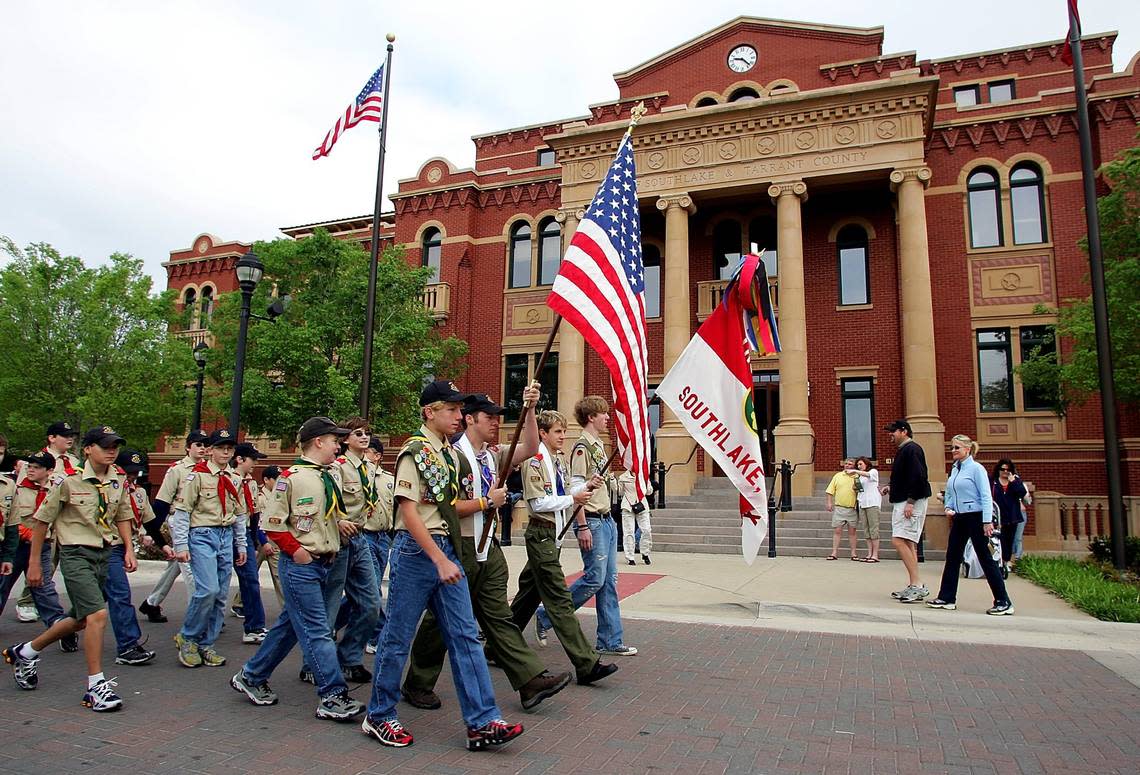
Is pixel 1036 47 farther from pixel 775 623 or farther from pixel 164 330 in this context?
pixel 164 330

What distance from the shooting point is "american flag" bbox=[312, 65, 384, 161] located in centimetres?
1520

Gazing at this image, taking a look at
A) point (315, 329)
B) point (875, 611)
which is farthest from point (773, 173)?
point (875, 611)

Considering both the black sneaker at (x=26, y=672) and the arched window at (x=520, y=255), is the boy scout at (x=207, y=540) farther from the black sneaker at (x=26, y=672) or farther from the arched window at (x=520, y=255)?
the arched window at (x=520, y=255)

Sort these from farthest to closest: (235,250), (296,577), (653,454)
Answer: (235,250)
(653,454)
(296,577)

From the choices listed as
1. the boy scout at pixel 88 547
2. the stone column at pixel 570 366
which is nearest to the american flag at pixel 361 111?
the stone column at pixel 570 366

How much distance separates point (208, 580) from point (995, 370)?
1962 cm

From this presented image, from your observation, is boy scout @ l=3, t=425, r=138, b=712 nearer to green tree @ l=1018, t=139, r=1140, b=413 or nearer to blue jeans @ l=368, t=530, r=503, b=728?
blue jeans @ l=368, t=530, r=503, b=728

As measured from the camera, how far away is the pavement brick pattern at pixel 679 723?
157 inches

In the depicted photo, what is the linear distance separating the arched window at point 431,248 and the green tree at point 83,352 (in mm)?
8071

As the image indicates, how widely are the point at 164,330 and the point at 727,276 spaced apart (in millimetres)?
17148

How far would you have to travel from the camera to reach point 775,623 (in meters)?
8.07

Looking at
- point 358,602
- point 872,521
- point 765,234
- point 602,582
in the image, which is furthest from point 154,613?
point 765,234

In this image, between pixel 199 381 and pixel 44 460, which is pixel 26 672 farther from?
pixel 199 381

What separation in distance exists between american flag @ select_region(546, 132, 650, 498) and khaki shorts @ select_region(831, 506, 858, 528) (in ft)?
28.6
